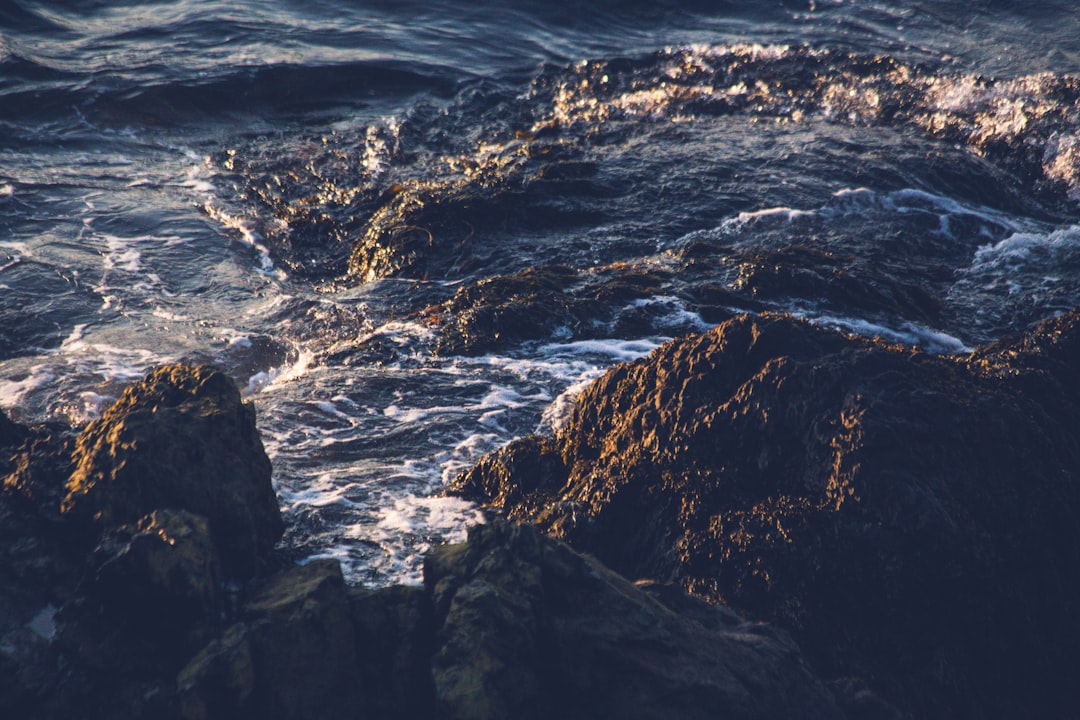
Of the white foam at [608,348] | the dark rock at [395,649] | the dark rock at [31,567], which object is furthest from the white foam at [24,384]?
the dark rock at [395,649]

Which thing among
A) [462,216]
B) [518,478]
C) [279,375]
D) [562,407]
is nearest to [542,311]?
[562,407]

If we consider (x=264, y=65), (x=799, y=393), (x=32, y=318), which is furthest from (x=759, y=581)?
(x=264, y=65)

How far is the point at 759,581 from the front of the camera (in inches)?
185

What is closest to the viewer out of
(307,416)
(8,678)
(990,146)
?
(8,678)

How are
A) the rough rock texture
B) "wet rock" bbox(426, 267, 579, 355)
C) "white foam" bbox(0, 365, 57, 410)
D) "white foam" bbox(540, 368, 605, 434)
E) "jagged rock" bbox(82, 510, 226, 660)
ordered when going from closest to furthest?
"jagged rock" bbox(82, 510, 226, 660), the rough rock texture, "white foam" bbox(540, 368, 605, 434), "white foam" bbox(0, 365, 57, 410), "wet rock" bbox(426, 267, 579, 355)

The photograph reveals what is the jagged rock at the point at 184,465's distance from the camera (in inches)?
171

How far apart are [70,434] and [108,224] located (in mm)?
6708

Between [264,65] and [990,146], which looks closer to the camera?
[990,146]

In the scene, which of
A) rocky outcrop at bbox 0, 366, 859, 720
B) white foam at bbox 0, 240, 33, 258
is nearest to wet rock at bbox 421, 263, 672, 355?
rocky outcrop at bbox 0, 366, 859, 720

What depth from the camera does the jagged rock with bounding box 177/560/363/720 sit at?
3.67 meters

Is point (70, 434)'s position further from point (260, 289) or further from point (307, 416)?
point (260, 289)

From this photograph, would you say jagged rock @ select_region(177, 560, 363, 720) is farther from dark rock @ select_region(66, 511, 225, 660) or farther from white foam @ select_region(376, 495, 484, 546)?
white foam @ select_region(376, 495, 484, 546)

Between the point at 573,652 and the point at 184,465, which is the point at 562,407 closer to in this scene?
the point at 184,465

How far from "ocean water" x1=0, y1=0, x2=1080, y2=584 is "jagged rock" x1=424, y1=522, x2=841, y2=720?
147cm
